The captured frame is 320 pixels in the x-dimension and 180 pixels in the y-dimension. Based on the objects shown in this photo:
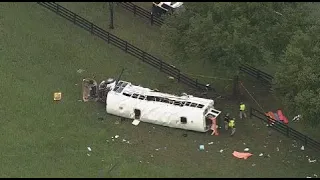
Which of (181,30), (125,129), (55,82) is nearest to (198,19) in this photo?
(181,30)

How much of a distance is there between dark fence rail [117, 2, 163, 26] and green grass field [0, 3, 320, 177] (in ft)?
15.3

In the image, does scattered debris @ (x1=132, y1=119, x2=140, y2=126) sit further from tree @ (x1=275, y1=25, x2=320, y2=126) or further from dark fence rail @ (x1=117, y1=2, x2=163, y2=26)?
dark fence rail @ (x1=117, y1=2, x2=163, y2=26)

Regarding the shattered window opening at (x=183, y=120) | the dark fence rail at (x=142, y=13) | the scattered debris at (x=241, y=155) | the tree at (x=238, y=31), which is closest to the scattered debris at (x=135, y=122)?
the shattered window opening at (x=183, y=120)

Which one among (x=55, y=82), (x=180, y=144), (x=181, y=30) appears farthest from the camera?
(x=55, y=82)

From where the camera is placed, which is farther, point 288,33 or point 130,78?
point 130,78

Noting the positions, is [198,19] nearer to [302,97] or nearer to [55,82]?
[302,97]

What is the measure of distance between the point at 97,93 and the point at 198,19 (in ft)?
23.8

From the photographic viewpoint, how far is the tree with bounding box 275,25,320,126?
28.8 m

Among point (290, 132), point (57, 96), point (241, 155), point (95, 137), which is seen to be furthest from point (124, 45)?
point (290, 132)

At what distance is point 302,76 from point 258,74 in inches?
299

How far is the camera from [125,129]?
32.6 meters

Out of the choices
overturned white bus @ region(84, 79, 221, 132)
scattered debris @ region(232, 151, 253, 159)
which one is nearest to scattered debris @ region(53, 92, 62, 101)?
overturned white bus @ region(84, 79, 221, 132)

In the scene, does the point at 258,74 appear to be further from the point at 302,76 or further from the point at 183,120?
the point at 302,76

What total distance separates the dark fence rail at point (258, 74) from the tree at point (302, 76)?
16.2 ft
